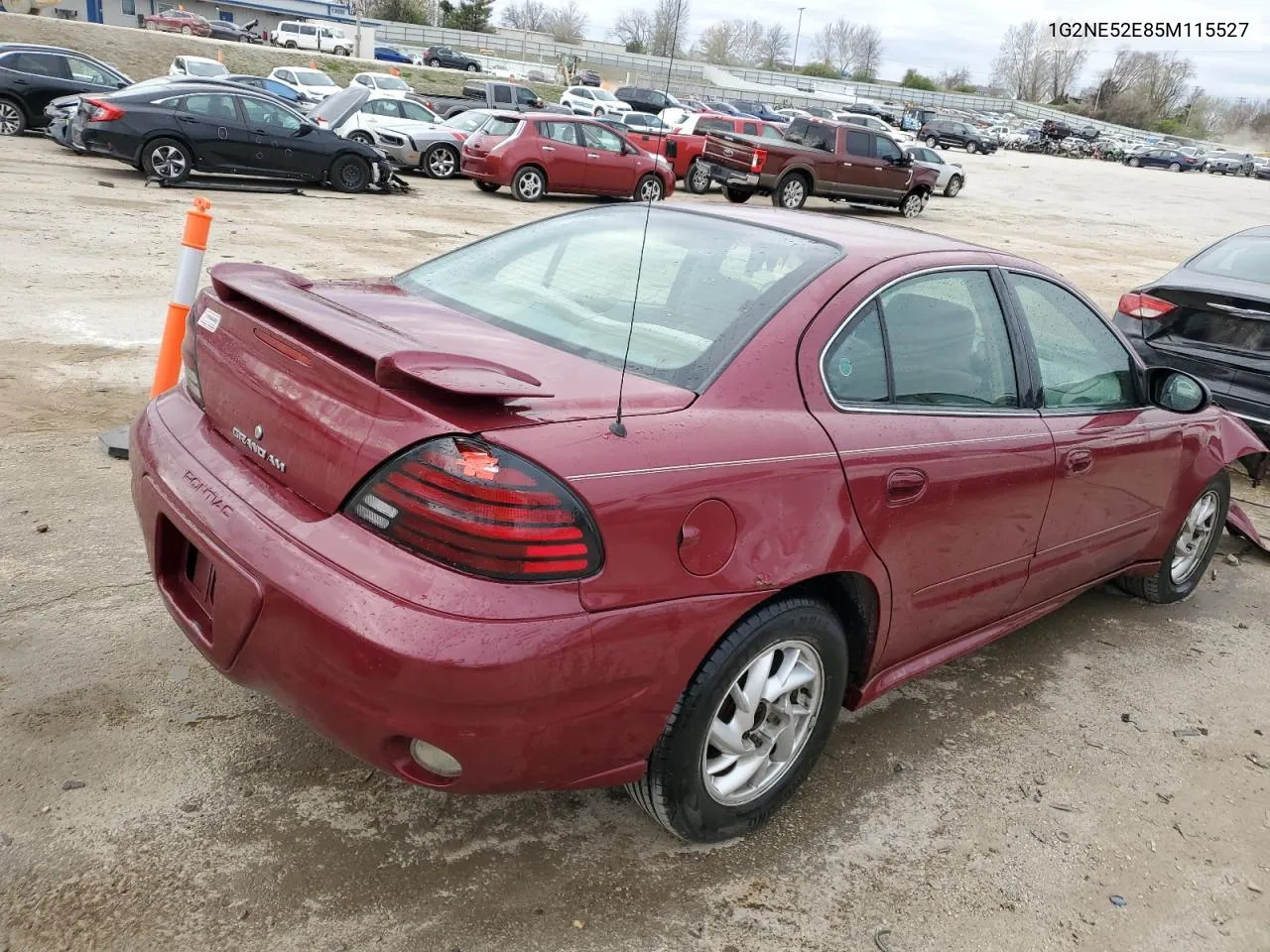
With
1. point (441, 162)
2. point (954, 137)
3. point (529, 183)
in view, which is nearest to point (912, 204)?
point (529, 183)

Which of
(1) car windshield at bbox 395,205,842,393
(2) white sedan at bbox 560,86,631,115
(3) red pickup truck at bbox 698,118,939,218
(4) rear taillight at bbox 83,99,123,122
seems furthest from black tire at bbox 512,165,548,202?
(2) white sedan at bbox 560,86,631,115

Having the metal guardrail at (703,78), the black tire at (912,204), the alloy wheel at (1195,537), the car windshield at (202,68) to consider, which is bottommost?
the black tire at (912,204)

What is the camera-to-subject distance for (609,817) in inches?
111

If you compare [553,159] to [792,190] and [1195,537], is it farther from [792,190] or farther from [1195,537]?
[1195,537]

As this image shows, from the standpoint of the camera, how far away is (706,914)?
2.47 m

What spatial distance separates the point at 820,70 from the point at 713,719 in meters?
121

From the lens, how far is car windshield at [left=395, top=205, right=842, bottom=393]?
2709mm

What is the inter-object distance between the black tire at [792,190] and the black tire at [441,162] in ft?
Answer: 21.2

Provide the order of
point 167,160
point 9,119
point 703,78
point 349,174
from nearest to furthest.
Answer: point 167,160, point 349,174, point 9,119, point 703,78

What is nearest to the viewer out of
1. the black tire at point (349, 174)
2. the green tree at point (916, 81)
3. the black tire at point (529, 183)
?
the black tire at point (349, 174)

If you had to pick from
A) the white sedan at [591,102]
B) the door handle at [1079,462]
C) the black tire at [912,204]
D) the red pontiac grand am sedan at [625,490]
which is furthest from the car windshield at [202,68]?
the door handle at [1079,462]

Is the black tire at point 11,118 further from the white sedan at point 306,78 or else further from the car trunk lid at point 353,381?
the car trunk lid at point 353,381

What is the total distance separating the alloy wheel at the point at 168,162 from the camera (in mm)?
14297

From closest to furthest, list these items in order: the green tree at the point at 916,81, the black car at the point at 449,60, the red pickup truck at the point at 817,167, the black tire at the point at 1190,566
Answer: the black tire at the point at 1190,566 → the red pickup truck at the point at 817,167 → the black car at the point at 449,60 → the green tree at the point at 916,81
